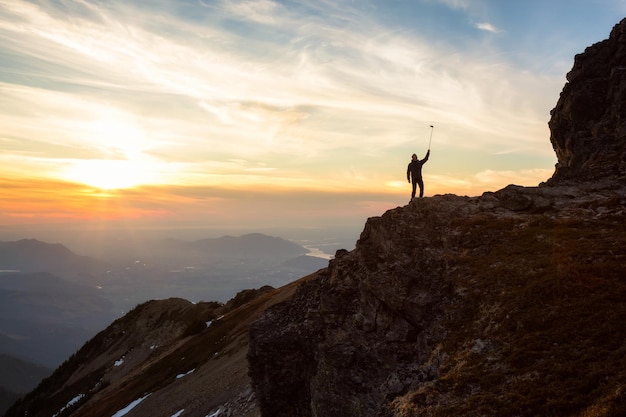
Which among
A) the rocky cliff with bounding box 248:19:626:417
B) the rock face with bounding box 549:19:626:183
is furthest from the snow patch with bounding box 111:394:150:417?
the rock face with bounding box 549:19:626:183

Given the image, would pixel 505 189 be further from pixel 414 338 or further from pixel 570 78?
pixel 570 78

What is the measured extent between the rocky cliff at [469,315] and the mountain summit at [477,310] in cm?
7

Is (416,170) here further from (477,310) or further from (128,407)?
(128,407)

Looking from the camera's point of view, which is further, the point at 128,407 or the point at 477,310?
the point at 128,407

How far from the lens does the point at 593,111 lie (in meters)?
45.8

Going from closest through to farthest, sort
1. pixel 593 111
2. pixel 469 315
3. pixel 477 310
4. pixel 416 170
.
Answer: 1. pixel 477 310
2. pixel 469 315
3. pixel 416 170
4. pixel 593 111

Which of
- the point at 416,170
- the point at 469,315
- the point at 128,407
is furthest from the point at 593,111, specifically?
the point at 128,407

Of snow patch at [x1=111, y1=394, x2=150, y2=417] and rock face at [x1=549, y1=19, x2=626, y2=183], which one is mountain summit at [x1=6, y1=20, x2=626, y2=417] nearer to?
rock face at [x1=549, y1=19, x2=626, y2=183]

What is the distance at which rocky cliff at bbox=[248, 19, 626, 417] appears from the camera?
14.6 meters

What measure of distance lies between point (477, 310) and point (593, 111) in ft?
125

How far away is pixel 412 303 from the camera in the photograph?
2423 centimetres

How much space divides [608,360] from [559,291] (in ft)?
17.4

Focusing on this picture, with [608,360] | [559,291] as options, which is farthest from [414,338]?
[608,360]

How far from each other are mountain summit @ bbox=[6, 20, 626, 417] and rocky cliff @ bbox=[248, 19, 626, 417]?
0.07m
